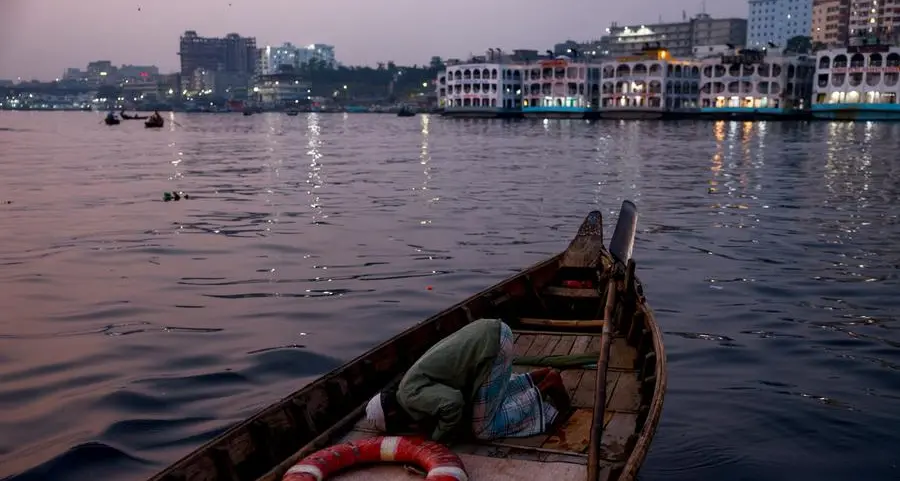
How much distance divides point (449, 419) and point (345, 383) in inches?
59.1

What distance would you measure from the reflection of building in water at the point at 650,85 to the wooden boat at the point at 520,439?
108844mm

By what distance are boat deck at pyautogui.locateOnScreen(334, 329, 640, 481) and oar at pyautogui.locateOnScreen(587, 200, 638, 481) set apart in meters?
0.20

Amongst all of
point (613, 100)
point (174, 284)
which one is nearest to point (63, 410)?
point (174, 284)

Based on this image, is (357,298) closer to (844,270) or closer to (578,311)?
(578,311)

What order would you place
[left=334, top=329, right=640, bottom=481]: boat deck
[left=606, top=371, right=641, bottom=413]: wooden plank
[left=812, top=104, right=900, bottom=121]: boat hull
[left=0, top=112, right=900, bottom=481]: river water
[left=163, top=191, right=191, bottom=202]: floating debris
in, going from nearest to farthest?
1. [left=334, top=329, right=640, bottom=481]: boat deck
2. [left=606, top=371, right=641, bottom=413]: wooden plank
3. [left=0, top=112, right=900, bottom=481]: river water
4. [left=163, top=191, right=191, bottom=202]: floating debris
5. [left=812, top=104, right=900, bottom=121]: boat hull

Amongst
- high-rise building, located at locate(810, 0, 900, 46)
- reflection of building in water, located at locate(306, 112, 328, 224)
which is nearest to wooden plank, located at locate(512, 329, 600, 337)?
reflection of building in water, located at locate(306, 112, 328, 224)

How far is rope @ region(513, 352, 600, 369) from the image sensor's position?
8242mm

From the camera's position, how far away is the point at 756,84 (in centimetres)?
11000

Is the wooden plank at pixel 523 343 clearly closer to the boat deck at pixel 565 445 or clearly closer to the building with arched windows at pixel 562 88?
the boat deck at pixel 565 445

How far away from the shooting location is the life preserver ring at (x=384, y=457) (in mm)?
5293

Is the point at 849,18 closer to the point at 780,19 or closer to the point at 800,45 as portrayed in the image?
the point at 780,19

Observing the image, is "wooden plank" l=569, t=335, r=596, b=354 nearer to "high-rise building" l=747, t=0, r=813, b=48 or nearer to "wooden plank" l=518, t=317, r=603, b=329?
"wooden plank" l=518, t=317, r=603, b=329

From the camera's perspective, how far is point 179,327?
40.0ft

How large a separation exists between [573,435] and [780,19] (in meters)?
211
